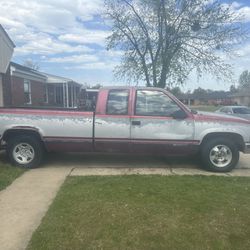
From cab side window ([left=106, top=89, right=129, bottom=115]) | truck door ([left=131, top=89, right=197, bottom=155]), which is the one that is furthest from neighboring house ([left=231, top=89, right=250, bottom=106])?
cab side window ([left=106, top=89, right=129, bottom=115])

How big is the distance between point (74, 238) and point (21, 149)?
4.23 m

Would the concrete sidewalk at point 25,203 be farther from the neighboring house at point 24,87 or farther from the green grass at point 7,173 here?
the neighboring house at point 24,87

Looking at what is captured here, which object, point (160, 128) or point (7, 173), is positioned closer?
point (7, 173)

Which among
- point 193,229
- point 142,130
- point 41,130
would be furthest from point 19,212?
point 142,130

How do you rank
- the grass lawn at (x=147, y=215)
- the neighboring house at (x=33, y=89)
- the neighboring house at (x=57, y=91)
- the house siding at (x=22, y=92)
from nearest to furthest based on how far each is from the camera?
the grass lawn at (x=147, y=215) → the neighboring house at (x=33, y=89) → the house siding at (x=22, y=92) → the neighboring house at (x=57, y=91)

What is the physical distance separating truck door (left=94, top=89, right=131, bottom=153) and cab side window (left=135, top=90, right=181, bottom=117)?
250 mm

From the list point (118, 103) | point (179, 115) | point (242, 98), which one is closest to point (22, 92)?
point (118, 103)

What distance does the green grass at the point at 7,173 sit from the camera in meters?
6.75

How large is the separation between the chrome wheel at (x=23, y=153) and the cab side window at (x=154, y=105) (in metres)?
2.48

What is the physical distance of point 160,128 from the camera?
791 centimetres

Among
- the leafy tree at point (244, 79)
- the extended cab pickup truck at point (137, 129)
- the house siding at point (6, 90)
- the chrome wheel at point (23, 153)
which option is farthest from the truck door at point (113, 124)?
the leafy tree at point (244, 79)

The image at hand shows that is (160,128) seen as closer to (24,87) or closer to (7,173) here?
(7,173)

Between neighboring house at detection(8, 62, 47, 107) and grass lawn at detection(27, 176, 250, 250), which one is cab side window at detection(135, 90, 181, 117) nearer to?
grass lawn at detection(27, 176, 250, 250)

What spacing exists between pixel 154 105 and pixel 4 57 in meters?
11.3
